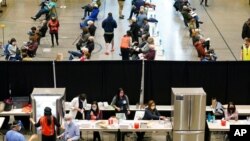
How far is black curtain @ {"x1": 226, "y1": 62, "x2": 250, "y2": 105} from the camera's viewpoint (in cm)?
1647

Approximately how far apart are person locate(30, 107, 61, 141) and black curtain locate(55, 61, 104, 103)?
3.40 m

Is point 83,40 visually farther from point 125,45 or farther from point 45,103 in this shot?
point 45,103

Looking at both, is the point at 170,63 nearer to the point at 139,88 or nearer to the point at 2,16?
the point at 139,88

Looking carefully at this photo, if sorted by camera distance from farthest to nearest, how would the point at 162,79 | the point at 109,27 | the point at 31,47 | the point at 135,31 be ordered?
1. the point at 109,27
2. the point at 135,31
3. the point at 31,47
4. the point at 162,79

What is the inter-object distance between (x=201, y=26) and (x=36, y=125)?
1453 centimetres

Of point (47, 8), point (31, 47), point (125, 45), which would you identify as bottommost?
point (31, 47)

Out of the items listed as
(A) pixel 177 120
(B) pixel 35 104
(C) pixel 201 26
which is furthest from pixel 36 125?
(C) pixel 201 26

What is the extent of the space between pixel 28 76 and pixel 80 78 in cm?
144

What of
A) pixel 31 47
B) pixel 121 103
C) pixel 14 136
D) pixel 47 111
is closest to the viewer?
pixel 14 136

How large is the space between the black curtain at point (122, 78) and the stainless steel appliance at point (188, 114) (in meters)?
2.67

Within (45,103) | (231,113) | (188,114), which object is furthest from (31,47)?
(188,114)

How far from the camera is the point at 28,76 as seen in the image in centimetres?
1639

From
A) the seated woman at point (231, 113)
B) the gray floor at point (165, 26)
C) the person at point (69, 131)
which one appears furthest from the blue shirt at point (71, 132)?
the gray floor at point (165, 26)

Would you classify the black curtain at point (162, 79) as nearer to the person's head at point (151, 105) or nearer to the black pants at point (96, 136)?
the person's head at point (151, 105)
